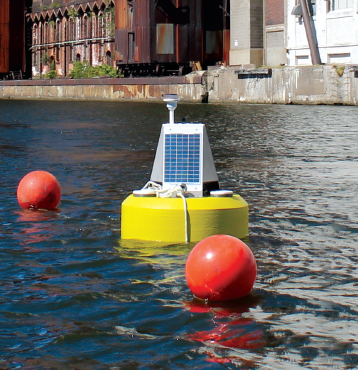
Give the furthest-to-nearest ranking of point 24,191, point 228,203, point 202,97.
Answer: point 202,97 → point 24,191 → point 228,203

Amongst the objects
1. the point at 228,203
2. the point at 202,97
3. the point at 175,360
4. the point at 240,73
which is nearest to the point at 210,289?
the point at 175,360

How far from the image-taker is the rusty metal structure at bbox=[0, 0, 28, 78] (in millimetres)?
66625

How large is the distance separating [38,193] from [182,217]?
2.83 metres

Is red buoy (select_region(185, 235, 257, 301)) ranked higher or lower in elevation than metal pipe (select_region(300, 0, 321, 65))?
lower

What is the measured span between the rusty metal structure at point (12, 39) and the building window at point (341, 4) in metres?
33.2

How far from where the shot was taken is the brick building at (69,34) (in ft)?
201

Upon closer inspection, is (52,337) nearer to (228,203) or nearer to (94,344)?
(94,344)

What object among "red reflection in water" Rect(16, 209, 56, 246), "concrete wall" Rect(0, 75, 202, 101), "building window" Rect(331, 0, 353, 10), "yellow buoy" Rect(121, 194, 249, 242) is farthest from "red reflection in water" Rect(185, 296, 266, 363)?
"concrete wall" Rect(0, 75, 202, 101)

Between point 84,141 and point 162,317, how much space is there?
1550 cm

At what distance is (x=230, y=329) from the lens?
5.19 metres

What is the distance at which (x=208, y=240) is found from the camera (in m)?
5.94

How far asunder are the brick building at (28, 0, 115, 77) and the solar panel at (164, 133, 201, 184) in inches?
2057

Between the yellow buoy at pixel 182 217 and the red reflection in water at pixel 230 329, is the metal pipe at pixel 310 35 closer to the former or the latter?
the yellow buoy at pixel 182 217

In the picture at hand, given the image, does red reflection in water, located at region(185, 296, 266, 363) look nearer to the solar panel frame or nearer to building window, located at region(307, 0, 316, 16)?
the solar panel frame
